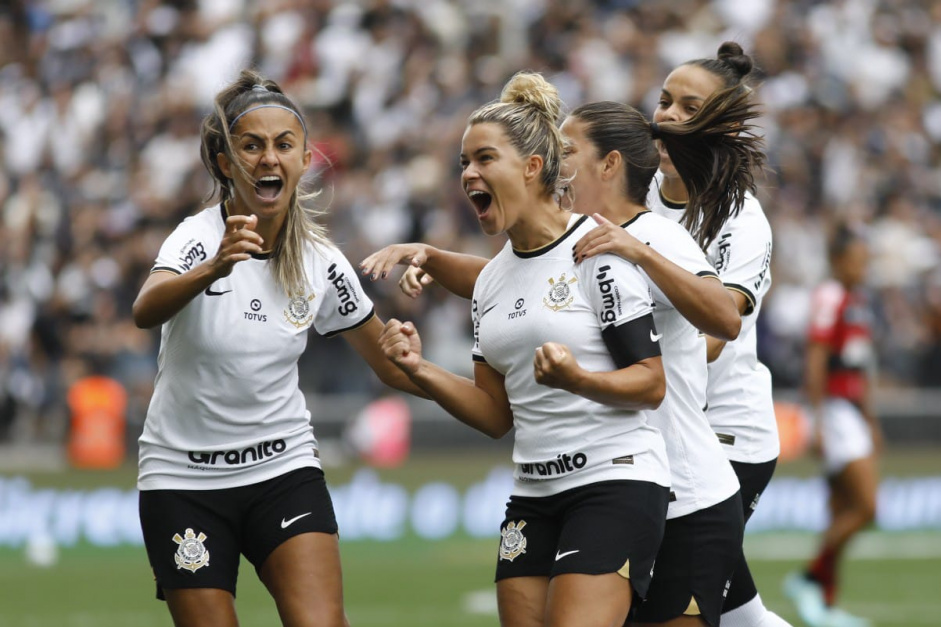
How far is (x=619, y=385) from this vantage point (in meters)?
4.66

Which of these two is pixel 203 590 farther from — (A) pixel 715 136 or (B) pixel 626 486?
(A) pixel 715 136

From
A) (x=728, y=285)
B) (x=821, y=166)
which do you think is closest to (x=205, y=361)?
(x=728, y=285)

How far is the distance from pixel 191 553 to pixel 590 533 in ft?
4.47

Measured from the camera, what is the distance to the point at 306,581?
5.19 m

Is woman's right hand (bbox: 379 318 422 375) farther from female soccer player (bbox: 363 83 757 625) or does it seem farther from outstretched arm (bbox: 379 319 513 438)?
female soccer player (bbox: 363 83 757 625)

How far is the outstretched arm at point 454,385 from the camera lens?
5035 mm

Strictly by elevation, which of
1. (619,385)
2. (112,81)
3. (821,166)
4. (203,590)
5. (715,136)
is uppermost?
(112,81)

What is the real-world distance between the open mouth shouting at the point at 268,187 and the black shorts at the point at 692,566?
170cm

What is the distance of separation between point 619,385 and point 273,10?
14.5 meters

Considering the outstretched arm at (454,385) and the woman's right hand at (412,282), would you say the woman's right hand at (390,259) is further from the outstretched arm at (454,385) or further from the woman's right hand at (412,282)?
the outstretched arm at (454,385)

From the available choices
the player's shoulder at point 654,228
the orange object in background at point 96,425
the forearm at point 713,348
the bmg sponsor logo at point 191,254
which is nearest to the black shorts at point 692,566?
the forearm at point 713,348

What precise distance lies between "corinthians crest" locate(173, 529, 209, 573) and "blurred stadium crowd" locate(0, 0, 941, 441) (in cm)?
854

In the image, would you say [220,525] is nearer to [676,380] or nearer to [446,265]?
[446,265]

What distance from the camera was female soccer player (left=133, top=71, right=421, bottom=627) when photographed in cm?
521
